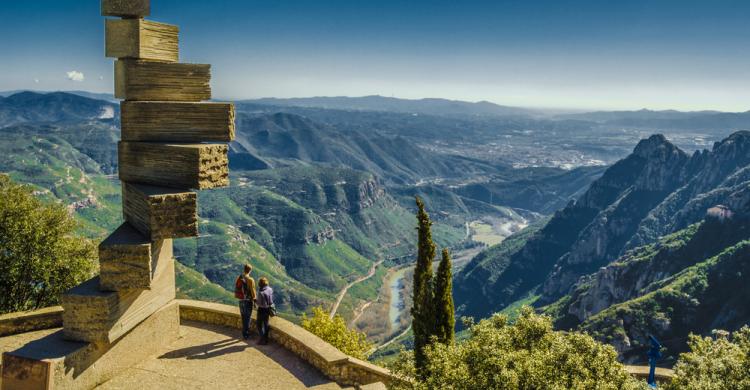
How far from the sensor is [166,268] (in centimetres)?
1481

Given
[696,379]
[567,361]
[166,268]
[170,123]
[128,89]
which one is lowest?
[696,379]

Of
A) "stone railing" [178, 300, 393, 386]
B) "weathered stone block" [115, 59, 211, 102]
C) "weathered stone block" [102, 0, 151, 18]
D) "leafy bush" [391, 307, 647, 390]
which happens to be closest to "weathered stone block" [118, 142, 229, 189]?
"weathered stone block" [115, 59, 211, 102]

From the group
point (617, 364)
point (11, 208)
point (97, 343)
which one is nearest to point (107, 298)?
point (97, 343)

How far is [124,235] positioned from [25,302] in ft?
74.2

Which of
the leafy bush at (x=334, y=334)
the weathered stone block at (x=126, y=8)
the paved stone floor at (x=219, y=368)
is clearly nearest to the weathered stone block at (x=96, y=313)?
the paved stone floor at (x=219, y=368)

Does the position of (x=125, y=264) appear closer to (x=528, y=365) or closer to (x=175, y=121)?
(x=175, y=121)

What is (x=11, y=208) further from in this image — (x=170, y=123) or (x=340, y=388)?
Answer: (x=340, y=388)

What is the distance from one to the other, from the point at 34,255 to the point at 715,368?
105ft

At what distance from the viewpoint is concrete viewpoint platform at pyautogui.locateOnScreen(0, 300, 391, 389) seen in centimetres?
1278

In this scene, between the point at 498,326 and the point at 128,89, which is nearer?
the point at 128,89

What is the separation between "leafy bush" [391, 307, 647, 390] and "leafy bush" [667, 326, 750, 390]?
1.50 metres

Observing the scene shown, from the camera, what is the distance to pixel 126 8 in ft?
42.3

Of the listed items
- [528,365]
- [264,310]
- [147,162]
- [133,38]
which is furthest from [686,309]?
[133,38]

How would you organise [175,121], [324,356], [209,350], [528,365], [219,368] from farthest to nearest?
1. [209,350]
2. [324,356]
3. [219,368]
4. [175,121]
5. [528,365]
